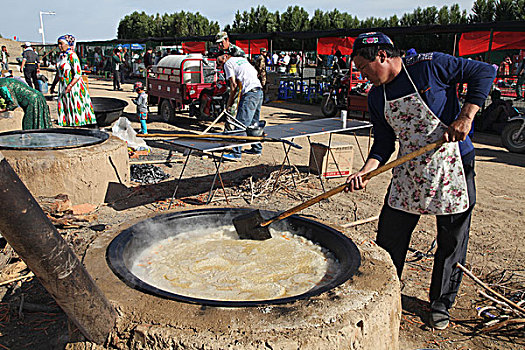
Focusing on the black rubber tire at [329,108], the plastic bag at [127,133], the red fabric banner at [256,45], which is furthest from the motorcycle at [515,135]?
the red fabric banner at [256,45]

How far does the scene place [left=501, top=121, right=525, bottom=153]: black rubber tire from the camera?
859 centimetres

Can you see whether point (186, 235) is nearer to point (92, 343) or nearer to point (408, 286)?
point (92, 343)

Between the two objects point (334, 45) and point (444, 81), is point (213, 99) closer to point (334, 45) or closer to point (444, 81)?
point (334, 45)

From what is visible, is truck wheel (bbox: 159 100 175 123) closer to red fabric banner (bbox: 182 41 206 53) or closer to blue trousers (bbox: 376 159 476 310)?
blue trousers (bbox: 376 159 476 310)

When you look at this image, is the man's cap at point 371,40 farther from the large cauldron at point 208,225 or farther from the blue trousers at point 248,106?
the blue trousers at point 248,106

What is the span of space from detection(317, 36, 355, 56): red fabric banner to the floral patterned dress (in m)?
9.79

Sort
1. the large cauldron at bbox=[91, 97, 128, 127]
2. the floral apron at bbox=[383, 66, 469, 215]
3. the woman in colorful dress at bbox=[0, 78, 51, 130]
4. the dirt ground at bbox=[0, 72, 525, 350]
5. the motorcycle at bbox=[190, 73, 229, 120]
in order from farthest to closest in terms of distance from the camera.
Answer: the motorcycle at bbox=[190, 73, 229, 120] → the large cauldron at bbox=[91, 97, 128, 127] → the woman in colorful dress at bbox=[0, 78, 51, 130] → the dirt ground at bbox=[0, 72, 525, 350] → the floral apron at bbox=[383, 66, 469, 215]

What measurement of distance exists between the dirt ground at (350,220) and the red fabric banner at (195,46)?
1547cm

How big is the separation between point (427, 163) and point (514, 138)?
710 cm

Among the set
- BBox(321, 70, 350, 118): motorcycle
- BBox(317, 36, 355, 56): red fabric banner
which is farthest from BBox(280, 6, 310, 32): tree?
BBox(321, 70, 350, 118): motorcycle

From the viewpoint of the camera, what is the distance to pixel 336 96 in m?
13.3

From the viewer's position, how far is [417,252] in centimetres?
425

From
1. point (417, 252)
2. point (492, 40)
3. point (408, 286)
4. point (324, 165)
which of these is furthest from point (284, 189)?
point (492, 40)

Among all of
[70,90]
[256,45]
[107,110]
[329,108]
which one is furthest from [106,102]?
[256,45]
